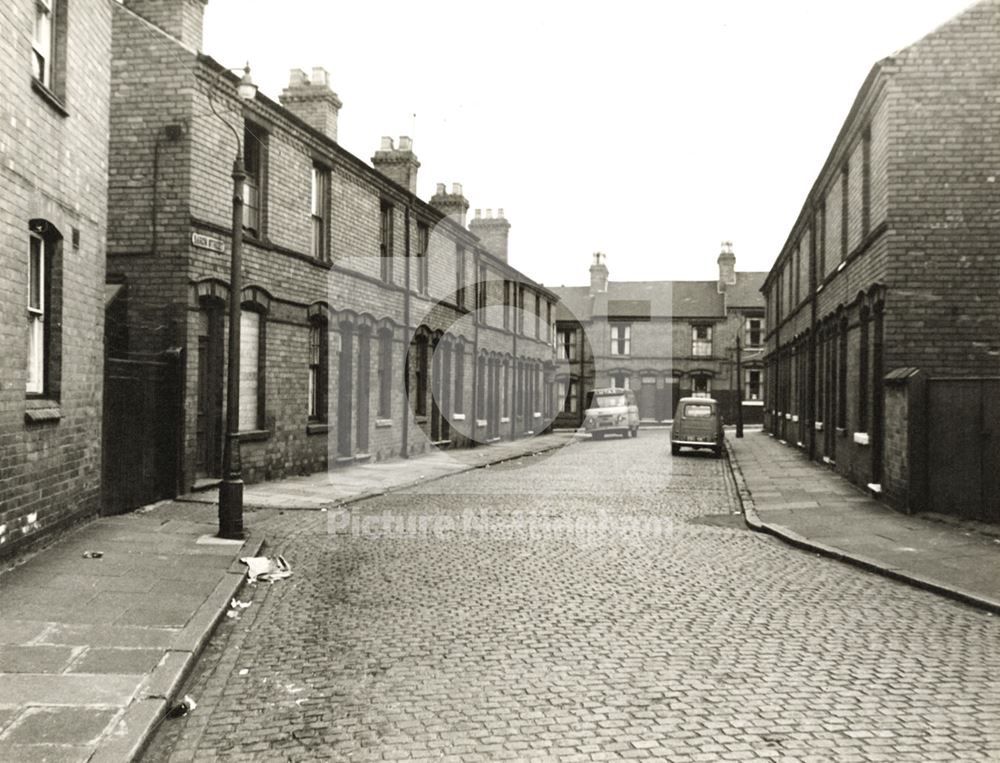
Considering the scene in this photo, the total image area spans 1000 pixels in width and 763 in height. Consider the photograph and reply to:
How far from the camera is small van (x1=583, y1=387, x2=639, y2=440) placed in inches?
1461

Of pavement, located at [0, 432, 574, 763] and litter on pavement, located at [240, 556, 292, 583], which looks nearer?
pavement, located at [0, 432, 574, 763]

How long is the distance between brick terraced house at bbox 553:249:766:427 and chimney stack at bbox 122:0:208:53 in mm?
40112

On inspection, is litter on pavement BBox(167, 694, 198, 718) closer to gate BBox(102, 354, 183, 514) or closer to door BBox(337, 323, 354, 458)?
gate BBox(102, 354, 183, 514)

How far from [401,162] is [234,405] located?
1499 centimetres

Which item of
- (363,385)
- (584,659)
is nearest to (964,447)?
(584,659)

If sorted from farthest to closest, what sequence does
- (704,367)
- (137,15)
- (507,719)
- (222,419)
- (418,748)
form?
1. (704,367)
2. (222,419)
3. (137,15)
4. (507,719)
5. (418,748)

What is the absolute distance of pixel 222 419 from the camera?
47.1ft

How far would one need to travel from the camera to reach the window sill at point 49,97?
8.59 m

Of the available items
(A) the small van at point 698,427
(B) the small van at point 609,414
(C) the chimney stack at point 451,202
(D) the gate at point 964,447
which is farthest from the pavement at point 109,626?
(B) the small van at point 609,414

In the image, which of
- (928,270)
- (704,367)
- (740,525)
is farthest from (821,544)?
(704,367)

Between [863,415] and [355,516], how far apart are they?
949 cm

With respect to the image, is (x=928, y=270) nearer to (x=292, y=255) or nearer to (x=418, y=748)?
(x=292, y=255)

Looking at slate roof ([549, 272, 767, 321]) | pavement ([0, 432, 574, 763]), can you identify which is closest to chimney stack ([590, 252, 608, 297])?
slate roof ([549, 272, 767, 321])

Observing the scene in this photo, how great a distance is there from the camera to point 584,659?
5.84 metres
